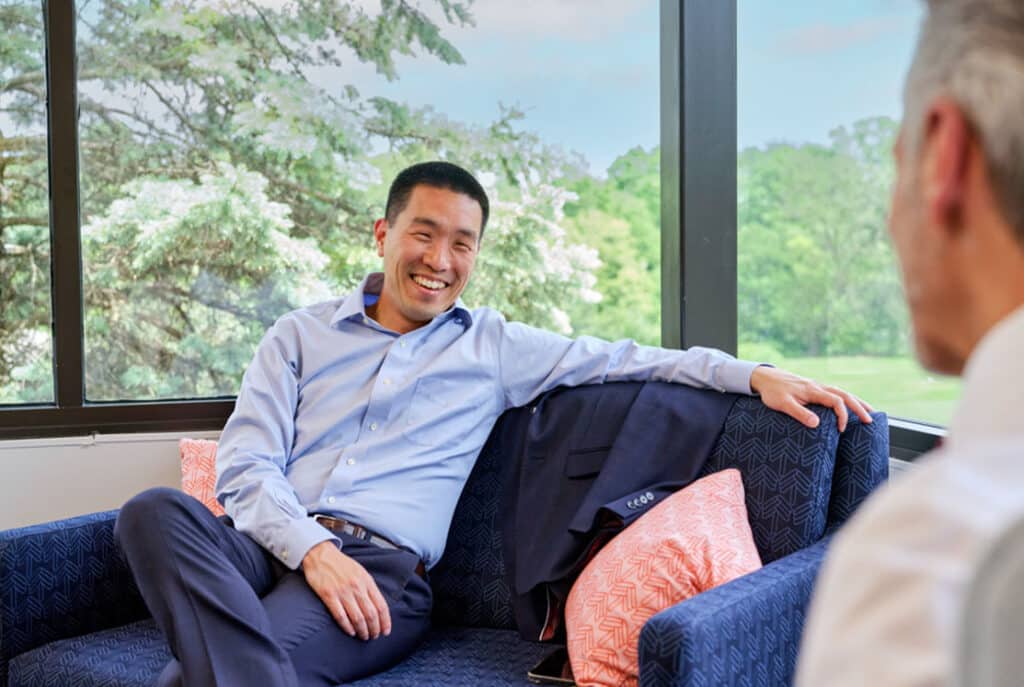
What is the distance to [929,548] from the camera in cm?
45

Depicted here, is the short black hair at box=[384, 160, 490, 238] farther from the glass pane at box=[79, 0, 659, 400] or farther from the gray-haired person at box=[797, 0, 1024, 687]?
the gray-haired person at box=[797, 0, 1024, 687]

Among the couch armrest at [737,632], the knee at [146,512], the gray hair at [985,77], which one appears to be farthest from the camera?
the knee at [146,512]

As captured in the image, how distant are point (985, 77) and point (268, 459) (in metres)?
1.87

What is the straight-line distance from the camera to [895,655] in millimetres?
458

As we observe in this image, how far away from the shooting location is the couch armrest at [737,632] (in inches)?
58.6

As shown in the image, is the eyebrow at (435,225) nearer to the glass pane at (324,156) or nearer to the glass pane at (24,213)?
the glass pane at (324,156)

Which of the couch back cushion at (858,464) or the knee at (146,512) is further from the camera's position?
the couch back cushion at (858,464)

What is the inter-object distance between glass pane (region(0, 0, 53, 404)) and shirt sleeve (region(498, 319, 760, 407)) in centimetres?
135

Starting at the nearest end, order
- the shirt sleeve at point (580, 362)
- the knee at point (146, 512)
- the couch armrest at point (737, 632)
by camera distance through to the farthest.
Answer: the couch armrest at point (737, 632) < the knee at point (146, 512) < the shirt sleeve at point (580, 362)

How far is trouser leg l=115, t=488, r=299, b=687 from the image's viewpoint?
1.75m

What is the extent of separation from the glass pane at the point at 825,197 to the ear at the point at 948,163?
75.0 inches

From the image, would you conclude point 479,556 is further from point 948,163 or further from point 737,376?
point 948,163

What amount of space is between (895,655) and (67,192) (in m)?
2.81

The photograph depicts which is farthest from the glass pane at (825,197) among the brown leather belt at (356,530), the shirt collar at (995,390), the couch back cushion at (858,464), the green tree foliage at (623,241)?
the shirt collar at (995,390)
